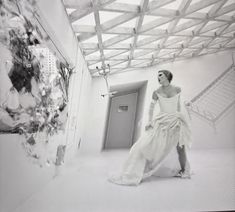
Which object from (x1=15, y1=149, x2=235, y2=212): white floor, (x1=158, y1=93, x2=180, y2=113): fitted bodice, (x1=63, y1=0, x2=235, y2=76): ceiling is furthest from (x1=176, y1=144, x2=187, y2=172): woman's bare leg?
→ (x1=63, y1=0, x2=235, y2=76): ceiling

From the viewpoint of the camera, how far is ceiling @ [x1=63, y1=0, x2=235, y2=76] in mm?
2842

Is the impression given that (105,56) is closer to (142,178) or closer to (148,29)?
(148,29)

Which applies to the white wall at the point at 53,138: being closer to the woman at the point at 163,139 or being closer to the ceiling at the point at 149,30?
the ceiling at the point at 149,30

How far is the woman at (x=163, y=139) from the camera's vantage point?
2537 millimetres

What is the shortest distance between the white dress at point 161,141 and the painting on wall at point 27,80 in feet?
3.95

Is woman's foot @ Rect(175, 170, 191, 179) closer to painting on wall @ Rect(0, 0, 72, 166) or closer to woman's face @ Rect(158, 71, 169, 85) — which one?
woman's face @ Rect(158, 71, 169, 85)

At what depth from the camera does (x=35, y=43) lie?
61.4 inches

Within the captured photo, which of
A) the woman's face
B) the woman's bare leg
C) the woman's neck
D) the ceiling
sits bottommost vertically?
the woman's bare leg

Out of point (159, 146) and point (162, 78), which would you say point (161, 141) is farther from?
point (162, 78)

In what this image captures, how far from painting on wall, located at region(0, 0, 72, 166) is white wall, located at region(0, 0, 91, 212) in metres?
0.12

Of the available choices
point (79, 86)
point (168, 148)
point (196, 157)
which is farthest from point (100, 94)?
point (196, 157)

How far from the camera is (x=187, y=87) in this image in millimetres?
3309

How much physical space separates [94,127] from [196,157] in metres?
1.90

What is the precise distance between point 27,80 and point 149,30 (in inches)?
103
